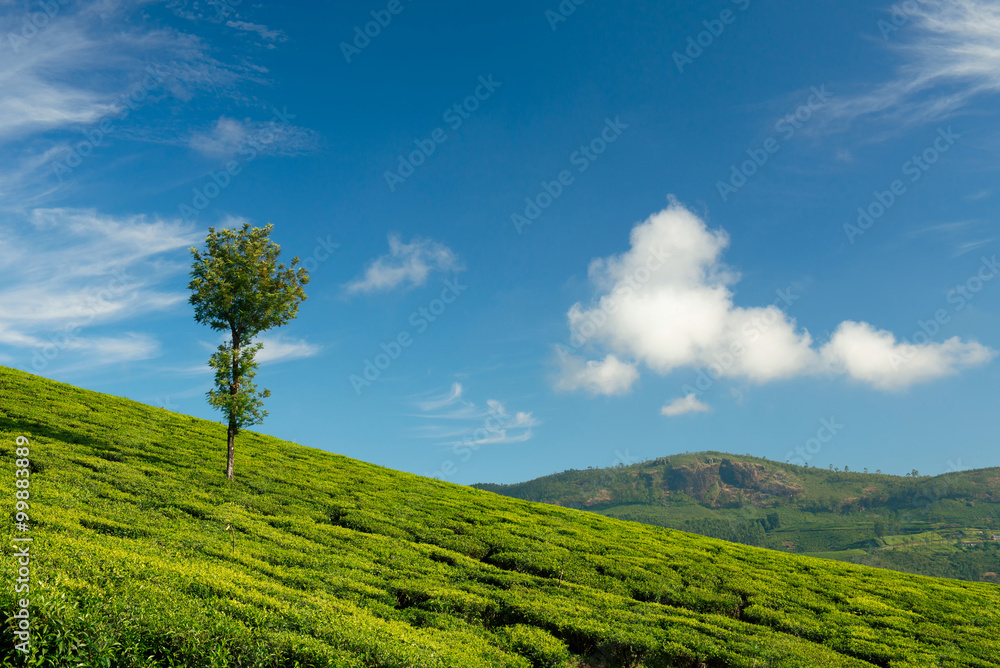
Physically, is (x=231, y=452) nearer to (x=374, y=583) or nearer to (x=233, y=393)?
(x=233, y=393)

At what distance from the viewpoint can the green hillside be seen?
41.8ft

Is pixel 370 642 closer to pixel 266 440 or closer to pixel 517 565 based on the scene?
pixel 517 565

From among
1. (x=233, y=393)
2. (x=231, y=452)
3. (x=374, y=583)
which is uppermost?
(x=233, y=393)

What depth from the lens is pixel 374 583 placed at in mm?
23406

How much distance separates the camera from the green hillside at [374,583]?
12.7 meters

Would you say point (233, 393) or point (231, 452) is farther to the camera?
point (233, 393)

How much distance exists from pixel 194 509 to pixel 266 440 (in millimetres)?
30900

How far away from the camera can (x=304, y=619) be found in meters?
15.1

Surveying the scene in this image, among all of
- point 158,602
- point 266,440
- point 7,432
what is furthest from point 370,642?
point 266,440

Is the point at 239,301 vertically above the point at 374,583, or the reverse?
the point at 239,301

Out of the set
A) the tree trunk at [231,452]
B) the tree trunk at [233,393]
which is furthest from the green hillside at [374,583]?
the tree trunk at [233,393]

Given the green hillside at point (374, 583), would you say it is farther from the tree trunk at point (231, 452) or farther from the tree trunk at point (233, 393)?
the tree trunk at point (233, 393)

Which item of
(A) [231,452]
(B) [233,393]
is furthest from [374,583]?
(B) [233,393]

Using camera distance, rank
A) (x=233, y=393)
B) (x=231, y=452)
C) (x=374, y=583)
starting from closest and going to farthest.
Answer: (x=374, y=583), (x=231, y=452), (x=233, y=393)
